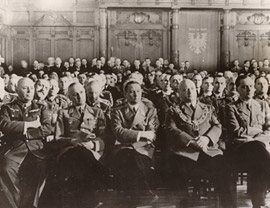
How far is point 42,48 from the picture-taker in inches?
180

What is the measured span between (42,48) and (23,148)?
2.28m

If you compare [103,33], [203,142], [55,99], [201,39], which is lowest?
[203,142]

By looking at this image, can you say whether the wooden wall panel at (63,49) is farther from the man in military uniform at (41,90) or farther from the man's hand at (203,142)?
the man's hand at (203,142)

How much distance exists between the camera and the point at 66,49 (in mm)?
5324

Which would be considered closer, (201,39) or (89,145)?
(89,145)

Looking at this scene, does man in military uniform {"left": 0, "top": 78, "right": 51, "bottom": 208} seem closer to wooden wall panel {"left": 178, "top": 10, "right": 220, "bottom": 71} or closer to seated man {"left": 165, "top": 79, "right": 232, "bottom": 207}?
seated man {"left": 165, "top": 79, "right": 232, "bottom": 207}

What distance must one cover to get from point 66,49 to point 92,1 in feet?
2.23

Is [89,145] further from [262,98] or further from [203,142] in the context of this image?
[262,98]

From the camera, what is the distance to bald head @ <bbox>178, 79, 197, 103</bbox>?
8.21 feet

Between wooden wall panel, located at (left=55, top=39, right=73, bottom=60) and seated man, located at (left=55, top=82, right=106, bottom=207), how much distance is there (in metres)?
2.40

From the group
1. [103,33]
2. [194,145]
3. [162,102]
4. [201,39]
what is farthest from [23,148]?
[103,33]

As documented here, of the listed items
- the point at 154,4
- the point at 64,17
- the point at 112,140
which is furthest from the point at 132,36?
the point at 112,140

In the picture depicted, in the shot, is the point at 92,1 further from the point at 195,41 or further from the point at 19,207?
the point at 19,207

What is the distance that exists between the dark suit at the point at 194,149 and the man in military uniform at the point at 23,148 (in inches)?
29.9
